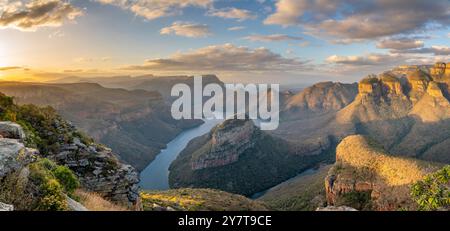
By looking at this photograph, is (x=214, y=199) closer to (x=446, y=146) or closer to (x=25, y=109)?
(x=25, y=109)

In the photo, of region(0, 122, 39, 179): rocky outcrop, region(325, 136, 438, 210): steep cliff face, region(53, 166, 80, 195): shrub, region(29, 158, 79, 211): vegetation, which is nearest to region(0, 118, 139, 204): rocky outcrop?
region(53, 166, 80, 195): shrub

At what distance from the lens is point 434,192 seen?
1456 centimetres

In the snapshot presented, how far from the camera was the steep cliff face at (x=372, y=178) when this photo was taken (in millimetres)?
82938

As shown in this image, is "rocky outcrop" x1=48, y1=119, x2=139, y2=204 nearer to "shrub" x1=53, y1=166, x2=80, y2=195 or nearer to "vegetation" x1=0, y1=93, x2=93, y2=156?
"vegetation" x1=0, y1=93, x2=93, y2=156

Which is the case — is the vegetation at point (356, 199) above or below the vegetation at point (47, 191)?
below

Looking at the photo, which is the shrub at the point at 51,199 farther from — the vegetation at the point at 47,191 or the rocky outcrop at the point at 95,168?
the rocky outcrop at the point at 95,168

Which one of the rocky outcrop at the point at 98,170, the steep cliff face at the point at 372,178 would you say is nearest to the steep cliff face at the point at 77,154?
the rocky outcrop at the point at 98,170

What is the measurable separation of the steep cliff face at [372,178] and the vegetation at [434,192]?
6505cm

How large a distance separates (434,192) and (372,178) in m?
89.2

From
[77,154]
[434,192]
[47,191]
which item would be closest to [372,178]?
[77,154]

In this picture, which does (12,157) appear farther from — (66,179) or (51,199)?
(66,179)

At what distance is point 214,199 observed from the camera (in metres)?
79.9
